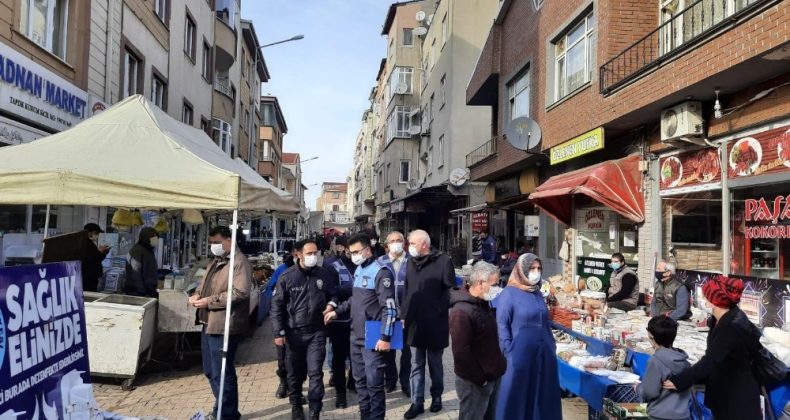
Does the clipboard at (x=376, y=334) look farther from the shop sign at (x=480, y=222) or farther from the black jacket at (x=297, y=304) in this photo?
the shop sign at (x=480, y=222)

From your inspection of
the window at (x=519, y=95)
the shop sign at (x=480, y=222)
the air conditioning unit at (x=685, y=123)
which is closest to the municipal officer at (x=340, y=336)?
the air conditioning unit at (x=685, y=123)

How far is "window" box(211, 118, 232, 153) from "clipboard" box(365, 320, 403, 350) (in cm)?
1770

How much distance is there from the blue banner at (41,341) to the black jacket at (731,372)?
4.00 metres

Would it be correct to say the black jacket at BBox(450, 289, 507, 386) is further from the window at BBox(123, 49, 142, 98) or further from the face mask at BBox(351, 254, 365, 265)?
the window at BBox(123, 49, 142, 98)

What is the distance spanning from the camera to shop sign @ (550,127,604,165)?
34.1 feet

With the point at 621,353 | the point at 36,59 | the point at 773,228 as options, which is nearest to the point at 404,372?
the point at 621,353

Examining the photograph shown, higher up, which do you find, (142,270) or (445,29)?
(445,29)

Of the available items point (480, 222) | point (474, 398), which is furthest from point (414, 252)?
point (480, 222)

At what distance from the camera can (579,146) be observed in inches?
439

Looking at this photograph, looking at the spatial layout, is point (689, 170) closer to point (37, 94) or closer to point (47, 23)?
point (37, 94)

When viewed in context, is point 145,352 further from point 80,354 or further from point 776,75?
point 776,75

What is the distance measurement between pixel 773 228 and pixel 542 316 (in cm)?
466

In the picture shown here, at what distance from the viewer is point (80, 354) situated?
3416 mm

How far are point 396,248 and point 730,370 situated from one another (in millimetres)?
Result: 3562
